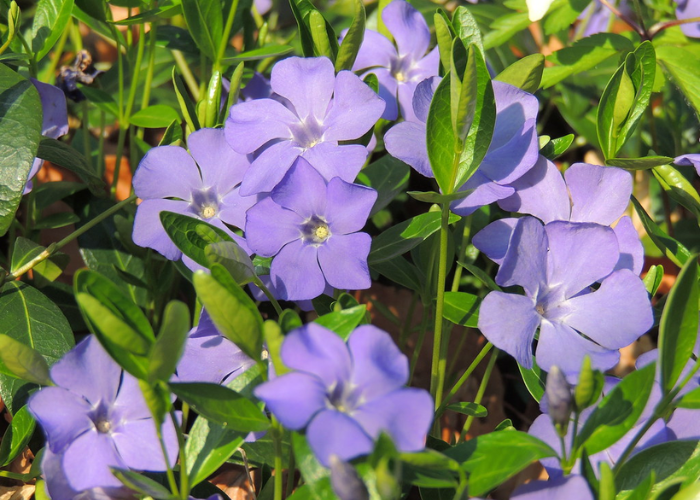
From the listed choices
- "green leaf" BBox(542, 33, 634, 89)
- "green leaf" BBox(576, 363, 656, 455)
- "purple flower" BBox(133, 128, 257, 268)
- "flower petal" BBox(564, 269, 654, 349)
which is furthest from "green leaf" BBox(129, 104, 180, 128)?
"green leaf" BBox(576, 363, 656, 455)

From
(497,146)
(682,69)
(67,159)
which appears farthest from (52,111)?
(682,69)

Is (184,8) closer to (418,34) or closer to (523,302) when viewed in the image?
(418,34)

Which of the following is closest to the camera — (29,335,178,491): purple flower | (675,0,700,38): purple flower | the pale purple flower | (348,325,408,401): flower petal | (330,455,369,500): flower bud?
(330,455,369,500): flower bud

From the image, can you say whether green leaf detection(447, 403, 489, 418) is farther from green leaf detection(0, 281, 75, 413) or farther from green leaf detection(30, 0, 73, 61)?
green leaf detection(30, 0, 73, 61)

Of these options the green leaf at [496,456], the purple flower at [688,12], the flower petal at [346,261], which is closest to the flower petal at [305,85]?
the flower petal at [346,261]

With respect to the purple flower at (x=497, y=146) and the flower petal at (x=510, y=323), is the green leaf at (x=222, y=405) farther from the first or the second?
the purple flower at (x=497, y=146)

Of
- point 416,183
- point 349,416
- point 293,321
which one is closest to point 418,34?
point 416,183

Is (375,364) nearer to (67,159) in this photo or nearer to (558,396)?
(558,396)
